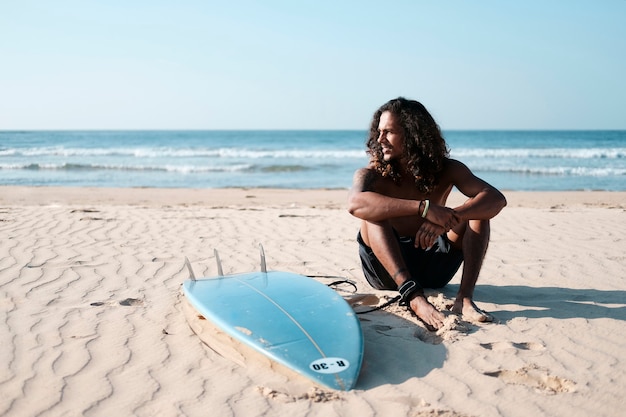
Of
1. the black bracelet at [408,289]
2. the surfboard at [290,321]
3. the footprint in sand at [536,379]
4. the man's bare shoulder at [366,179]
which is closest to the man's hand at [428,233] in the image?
the black bracelet at [408,289]

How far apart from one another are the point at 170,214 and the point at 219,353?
557cm

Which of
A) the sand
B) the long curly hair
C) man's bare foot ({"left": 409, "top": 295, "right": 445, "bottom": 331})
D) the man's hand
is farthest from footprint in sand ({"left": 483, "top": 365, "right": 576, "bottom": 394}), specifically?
the long curly hair

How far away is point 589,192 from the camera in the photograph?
533 inches

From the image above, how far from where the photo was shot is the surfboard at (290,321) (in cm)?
269

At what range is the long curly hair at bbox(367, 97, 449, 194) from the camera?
3.65 metres

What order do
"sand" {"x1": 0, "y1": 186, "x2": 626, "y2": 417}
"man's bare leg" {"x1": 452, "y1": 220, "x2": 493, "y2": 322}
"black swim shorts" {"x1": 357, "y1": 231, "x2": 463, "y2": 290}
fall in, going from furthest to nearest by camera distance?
"black swim shorts" {"x1": 357, "y1": 231, "x2": 463, "y2": 290} < "man's bare leg" {"x1": 452, "y1": 220, "x2": 493, "y2": 322} < "sand" {"x1": 0, "y1": 186, "x2": 626, "y2": 417}

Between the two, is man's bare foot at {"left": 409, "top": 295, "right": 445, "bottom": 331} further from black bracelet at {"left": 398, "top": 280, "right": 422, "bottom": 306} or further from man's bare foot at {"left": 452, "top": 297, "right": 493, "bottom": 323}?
man's bare foot at {"left": 452, "top": 297, "right": 493, "bottom": 323}

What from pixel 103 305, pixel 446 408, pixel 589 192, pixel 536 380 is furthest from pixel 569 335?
pixel 589 192

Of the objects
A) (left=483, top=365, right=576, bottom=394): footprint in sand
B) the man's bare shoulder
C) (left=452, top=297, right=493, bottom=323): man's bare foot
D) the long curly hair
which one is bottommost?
(left=483, top=365, right=576, bottom=394): footprint in sand

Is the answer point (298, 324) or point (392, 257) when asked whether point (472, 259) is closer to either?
point (392, 257)

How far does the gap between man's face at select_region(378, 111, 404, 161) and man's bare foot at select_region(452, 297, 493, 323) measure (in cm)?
97

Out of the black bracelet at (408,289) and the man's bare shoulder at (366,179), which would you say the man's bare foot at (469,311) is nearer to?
the black bracelet at (408,289)

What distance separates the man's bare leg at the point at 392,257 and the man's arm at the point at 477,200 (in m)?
0.41

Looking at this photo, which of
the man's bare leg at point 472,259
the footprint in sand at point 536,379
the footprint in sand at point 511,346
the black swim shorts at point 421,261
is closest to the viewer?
the footprint in sand at point 536,379
